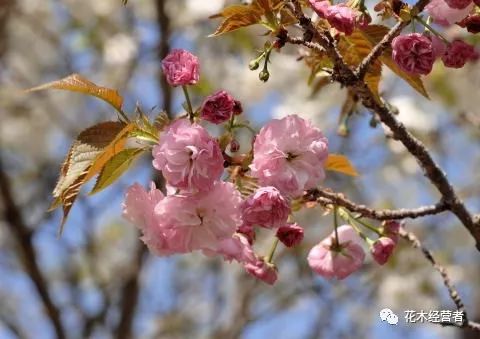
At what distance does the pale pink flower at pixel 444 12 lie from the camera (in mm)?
890

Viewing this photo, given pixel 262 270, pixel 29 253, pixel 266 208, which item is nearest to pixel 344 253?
pixel 262 270

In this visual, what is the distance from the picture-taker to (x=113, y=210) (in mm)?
5496

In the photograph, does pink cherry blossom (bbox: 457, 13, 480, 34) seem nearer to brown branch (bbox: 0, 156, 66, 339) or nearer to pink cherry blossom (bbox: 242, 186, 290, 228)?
pink cherry blossom (bbox: 242, 186, 290, 228)

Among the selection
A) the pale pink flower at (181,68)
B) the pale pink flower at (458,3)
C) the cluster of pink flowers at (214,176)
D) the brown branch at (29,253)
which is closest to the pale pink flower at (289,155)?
the cluster of pink flowers at (214,176)

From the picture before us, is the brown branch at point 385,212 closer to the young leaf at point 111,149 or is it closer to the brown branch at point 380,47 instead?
the brown branch at point 380,47

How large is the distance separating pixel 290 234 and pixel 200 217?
0.13 m

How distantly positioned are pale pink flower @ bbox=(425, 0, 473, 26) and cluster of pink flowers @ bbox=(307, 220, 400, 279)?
12.5 inches

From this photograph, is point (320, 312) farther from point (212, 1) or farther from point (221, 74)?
point (212, 1)

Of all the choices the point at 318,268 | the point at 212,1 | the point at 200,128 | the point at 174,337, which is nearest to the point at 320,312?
the point at 174,337

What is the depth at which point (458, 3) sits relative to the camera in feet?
2.76

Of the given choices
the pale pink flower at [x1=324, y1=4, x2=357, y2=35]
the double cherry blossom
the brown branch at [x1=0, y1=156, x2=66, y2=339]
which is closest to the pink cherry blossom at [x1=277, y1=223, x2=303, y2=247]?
the double cherry blossom

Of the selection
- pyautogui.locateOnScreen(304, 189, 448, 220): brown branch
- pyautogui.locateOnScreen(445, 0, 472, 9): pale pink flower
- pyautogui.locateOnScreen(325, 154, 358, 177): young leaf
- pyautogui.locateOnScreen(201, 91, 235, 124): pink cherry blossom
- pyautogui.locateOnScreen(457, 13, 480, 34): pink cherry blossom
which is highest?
pyautogui.locateOnScreen(445, 0, 472, 9): pale pink flower

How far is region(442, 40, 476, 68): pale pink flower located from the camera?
95 centimetres

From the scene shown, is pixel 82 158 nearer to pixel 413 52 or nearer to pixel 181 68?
→ pixel 181 68
